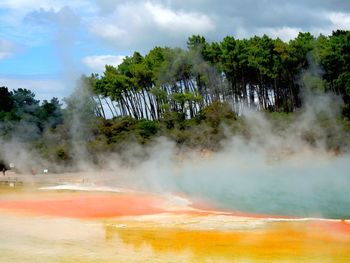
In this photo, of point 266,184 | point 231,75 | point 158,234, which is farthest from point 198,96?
point 158,234

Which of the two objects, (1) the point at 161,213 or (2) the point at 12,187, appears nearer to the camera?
(1) the point at 161,213

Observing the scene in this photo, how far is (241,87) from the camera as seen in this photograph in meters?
48.6

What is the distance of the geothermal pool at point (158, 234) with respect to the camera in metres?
12.5

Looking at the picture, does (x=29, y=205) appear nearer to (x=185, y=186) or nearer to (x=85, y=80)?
(x=185, y=186)

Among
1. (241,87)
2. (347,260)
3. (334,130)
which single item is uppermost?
(241,87)

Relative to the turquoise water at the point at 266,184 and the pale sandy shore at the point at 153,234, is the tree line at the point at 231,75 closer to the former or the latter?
the turquoise water at the point at 266,184

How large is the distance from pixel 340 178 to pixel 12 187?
1697cm

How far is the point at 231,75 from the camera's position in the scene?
157 feet

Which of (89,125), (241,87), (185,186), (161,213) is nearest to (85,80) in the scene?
(89,125)

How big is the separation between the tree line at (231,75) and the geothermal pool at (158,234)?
2321 centimetres

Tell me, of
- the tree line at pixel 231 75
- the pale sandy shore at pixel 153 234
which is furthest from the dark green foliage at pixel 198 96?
the pale sandy shore at pixel 153 234

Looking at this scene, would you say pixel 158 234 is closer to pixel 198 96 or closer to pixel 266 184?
pixel 266 184

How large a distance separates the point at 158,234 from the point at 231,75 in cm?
3400

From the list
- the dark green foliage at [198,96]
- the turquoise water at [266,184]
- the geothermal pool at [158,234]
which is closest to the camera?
the geothermal pool at [158,234]
